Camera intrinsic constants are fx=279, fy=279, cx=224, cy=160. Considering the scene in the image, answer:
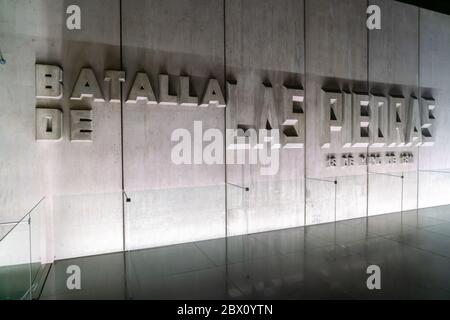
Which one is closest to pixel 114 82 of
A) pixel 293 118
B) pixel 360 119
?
pixel 293 118

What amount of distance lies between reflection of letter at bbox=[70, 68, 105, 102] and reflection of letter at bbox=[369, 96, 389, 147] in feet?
17.1

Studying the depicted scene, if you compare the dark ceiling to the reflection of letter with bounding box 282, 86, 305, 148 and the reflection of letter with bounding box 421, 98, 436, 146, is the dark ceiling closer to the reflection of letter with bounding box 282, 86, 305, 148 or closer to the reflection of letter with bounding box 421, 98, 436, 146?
the reflection of letter with bounding box 421, 98, 436, 146

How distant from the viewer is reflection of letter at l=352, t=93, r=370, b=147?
5613 mm

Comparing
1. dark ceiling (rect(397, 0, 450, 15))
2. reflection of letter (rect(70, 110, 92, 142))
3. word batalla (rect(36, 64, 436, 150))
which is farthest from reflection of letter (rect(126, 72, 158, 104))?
dark ceiling (rect(397, 0, 450, 15))

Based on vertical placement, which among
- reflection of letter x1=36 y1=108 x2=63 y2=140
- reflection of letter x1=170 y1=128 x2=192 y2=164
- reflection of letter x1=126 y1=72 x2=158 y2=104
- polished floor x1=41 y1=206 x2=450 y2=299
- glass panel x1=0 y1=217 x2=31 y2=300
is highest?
reflection of letter x1=126 y1=72 x2=158 y2=104

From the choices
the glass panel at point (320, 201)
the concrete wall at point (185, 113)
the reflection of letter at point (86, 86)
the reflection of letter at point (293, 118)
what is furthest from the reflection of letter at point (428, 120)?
the reflection of letter at point (86, 86)

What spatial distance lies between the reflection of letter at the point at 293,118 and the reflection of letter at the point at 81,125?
3.17 meters

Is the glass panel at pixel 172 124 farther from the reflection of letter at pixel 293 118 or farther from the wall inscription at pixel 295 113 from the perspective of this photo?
the reflection of letter at pixel 293 118

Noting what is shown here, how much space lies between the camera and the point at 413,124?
6.21 metres

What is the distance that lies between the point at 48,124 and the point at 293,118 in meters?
3.84

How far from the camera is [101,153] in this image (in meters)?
3.98

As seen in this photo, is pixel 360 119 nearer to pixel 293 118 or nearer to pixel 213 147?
pixel 293 118
